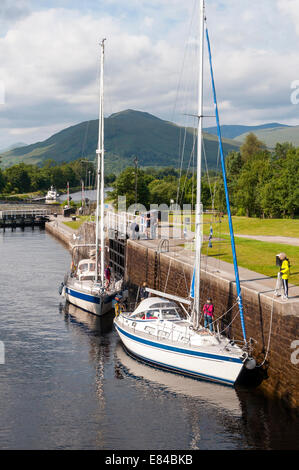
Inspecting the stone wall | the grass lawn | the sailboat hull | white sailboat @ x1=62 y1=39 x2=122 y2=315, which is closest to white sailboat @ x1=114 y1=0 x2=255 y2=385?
the sailboat hull

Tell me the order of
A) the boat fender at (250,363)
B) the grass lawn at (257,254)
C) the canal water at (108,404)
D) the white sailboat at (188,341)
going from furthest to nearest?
1. the grass lawn at (257,254)
2. the white sailboat at (188,341)
3. the boat fender at (250,363)
4. the canal water at (108,404)

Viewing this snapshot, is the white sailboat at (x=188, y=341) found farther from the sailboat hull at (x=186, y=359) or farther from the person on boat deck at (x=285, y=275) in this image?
the person on boat deck at (x=285, y=275)

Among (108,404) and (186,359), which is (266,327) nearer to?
(186,359)

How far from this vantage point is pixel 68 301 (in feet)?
127

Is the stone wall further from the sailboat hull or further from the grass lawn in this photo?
the grass lawn

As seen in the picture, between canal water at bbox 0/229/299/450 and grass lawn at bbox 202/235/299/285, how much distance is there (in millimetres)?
8803

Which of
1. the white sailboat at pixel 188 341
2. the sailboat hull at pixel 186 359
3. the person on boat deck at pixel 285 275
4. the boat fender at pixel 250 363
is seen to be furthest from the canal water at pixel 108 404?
the person on boat deck at pixel 285 275

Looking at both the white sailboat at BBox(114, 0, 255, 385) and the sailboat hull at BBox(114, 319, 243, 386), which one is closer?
the sailboat hull at BBox(114, 319, 243, 386)

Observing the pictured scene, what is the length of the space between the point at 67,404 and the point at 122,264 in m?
27.6

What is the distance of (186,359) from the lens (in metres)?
23.7

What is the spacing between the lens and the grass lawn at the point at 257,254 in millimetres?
30648

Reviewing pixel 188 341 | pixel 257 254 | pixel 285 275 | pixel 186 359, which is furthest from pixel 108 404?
pixel 257 254

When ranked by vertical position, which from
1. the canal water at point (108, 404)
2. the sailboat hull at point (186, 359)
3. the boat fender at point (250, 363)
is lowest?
the canal water at point (108, 404)

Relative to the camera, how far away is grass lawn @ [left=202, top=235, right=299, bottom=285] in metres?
30.6
